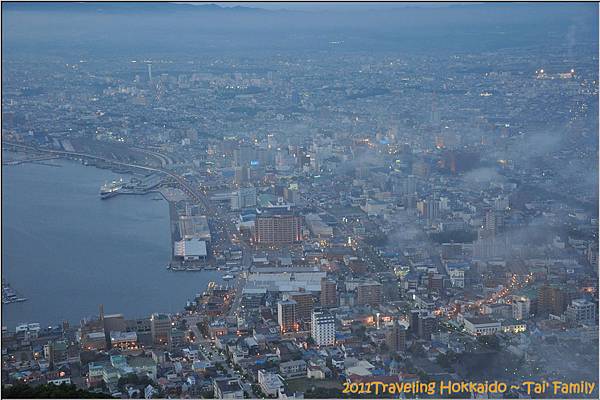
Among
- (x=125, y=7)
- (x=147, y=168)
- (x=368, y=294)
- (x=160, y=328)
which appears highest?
(x=125, y=7)

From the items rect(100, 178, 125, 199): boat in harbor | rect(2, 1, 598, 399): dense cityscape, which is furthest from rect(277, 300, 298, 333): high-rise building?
rect(100, 178, 125, 199): boat in harbor

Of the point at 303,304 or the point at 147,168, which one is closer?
the point at 303,304

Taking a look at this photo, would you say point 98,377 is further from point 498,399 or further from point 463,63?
point 463,63

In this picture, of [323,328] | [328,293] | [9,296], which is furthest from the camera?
[9,296]

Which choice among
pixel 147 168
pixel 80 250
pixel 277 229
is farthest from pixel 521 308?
pixel 147 168

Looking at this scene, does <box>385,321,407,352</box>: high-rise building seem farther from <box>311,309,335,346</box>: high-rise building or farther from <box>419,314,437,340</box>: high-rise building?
<box>311,309,335,346</box>: high-rise building

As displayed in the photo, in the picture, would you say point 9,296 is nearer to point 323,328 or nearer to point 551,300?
point 323,328

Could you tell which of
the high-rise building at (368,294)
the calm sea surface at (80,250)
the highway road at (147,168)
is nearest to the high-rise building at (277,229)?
the calm sea surface at (80,250)
